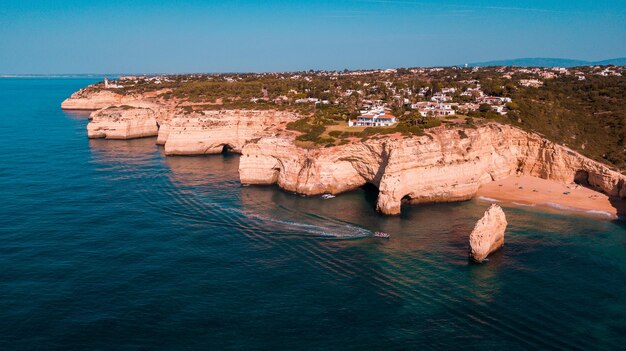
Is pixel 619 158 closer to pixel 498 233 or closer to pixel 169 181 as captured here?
pixel 498 233

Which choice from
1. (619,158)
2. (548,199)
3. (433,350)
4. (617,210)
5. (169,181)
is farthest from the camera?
(169,181)

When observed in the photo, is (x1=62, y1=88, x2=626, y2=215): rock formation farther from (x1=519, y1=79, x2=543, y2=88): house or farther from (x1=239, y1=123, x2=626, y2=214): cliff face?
(x1=519, y1=79, x2=543, y2=88): house

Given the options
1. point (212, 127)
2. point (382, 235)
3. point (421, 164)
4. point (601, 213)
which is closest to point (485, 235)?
point (382, 235)

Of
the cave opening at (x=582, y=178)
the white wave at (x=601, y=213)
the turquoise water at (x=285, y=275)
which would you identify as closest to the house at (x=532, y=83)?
the cave opening at (x=582, y=178)

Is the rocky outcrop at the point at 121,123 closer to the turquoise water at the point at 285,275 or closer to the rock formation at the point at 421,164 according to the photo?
the turquoise water at the point at 285,275

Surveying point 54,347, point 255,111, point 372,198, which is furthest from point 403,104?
point 54,347

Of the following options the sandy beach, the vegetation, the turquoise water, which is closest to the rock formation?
the sandy beach
